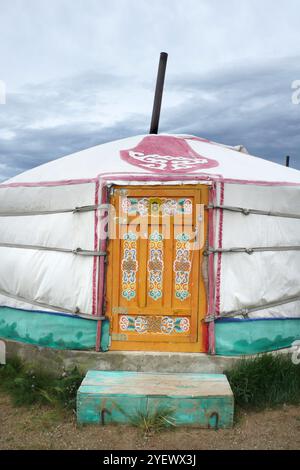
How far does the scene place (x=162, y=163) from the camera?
3797 millimetres

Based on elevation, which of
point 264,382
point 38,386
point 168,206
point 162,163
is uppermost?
point 162,163

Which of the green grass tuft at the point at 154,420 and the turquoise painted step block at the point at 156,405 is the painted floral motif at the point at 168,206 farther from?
the green grass tuft at the point at 154,420

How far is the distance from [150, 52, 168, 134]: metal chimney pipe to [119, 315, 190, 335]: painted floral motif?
2137mm

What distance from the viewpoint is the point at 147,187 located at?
11.8 feet

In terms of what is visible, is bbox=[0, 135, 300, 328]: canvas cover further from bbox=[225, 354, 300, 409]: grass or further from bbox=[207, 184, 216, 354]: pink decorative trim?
bbox=[225, 354, 300, 409]: grass

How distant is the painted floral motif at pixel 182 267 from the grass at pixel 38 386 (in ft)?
3.29

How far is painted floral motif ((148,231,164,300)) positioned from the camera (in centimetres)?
362

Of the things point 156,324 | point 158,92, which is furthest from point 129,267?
point 158,92

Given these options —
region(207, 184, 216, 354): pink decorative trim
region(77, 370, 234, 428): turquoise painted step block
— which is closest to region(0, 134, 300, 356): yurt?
region(207, 184, 216, 354): pink decorative trim

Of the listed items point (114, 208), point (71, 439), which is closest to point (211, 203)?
point (114, 208)

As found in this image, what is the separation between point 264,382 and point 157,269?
117 centimetres

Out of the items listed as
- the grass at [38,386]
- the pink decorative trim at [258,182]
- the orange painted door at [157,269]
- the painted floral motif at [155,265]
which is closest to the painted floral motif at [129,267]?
the orange painted door at [157,269]

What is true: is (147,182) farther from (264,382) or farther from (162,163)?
(264,382)

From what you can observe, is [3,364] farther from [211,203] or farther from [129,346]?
[211,203]
